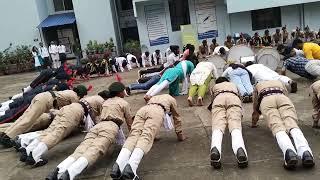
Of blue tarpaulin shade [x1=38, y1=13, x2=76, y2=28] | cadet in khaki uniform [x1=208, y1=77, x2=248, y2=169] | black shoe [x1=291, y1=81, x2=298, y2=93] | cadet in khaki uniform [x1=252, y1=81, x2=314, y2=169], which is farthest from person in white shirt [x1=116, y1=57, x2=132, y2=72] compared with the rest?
cadet in khaki uniform [x1=252, y1=81, x2=314, y2=169]

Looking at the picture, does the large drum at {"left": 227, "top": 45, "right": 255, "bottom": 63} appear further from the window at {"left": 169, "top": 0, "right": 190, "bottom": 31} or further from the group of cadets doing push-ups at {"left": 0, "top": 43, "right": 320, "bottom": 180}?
the window at {"left": 169, "top": 0, "right": 190, "bottom": 31}

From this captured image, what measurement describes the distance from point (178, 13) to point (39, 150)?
1385 centimetres

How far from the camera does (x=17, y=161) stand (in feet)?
24.7

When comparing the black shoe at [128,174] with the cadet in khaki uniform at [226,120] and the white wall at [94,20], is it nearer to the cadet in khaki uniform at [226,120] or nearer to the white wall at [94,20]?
the cadet in khaki uniform at [226,120]

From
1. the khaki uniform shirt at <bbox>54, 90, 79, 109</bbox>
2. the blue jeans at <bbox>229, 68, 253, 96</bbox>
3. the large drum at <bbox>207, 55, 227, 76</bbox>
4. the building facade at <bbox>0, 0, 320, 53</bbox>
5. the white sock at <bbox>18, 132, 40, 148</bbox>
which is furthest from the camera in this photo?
the building facade at <bbox>0, 0, 320, 53</bbox>

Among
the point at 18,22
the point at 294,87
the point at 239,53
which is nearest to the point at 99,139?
the point at 294,87

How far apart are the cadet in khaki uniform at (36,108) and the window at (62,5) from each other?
1464cm

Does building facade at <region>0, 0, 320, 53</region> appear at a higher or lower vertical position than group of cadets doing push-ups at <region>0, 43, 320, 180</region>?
higher

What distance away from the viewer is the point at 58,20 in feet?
70.5

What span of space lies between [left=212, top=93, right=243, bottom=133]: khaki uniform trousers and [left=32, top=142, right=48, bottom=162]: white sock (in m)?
2.73

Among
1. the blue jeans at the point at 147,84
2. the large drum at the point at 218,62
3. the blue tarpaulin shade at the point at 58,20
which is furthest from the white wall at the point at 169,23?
the blue jeans at the point at 147,84

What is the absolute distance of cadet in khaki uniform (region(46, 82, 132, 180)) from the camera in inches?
230

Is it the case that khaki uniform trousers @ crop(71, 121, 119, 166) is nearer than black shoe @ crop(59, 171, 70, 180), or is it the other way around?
black shoe @ crop(59, 171, 70, 180)

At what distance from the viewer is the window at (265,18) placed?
1928cm
